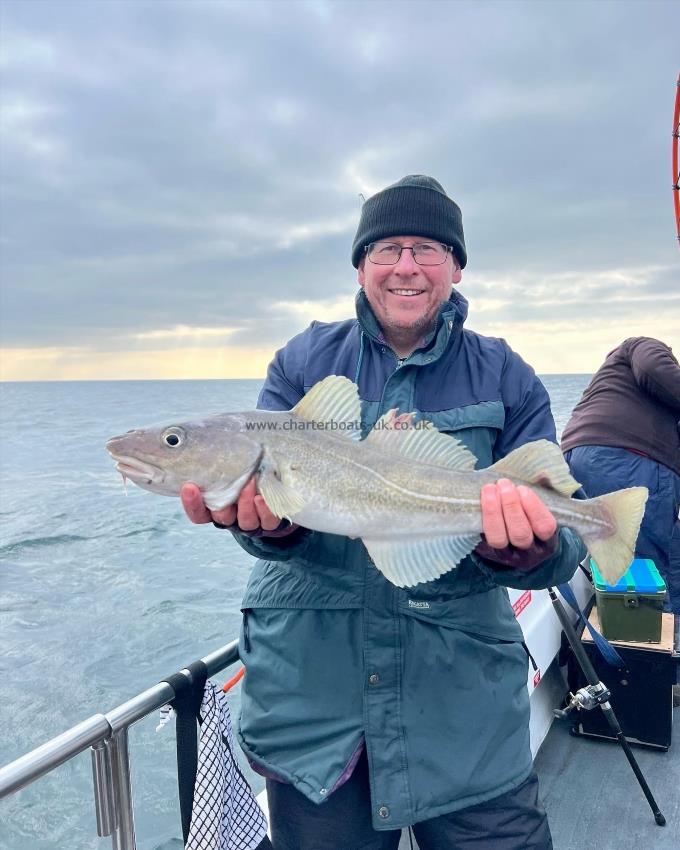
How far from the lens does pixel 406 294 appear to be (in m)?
3.03

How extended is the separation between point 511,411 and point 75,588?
13035 millimetres

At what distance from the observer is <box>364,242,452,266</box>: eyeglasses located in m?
3.15

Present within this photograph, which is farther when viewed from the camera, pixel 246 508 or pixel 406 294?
pixel 406 294

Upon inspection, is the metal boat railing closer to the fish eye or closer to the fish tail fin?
the fish eye

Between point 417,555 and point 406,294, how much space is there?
1242 millimetres

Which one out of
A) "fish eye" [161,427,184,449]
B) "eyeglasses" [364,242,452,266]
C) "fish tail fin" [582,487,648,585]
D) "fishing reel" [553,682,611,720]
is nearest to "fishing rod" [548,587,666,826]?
"fishing reel" [553,682,611,720]

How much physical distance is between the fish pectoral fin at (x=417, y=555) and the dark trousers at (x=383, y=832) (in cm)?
82

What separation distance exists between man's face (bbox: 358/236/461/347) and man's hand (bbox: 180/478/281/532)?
3.40 ft

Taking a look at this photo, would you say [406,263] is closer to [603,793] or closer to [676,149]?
[603,793]

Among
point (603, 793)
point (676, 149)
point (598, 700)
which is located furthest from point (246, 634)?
point (676, 149)

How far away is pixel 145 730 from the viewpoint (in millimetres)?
8227

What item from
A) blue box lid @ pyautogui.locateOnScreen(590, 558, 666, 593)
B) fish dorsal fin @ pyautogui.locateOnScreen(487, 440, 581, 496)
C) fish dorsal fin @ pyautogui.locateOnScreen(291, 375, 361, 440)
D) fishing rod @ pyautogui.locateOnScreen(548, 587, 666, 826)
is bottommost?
fishing rod @ pyautogui.locateOnScreen(548, 587, 666, 826)

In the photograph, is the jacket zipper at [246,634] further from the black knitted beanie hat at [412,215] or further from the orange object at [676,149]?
the orange object at [676,149]

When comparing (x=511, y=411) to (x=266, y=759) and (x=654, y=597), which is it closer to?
(x=266, y=759)
